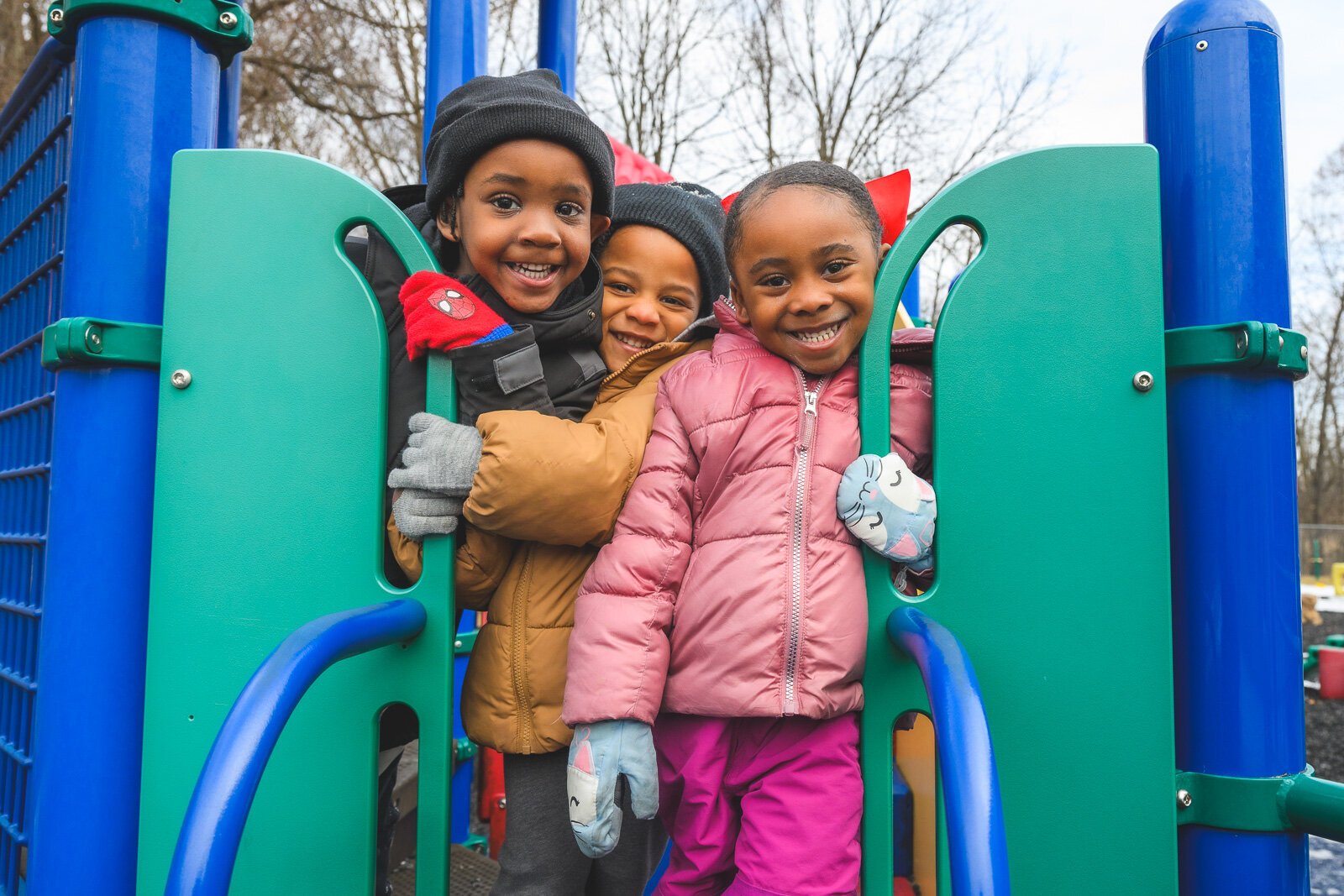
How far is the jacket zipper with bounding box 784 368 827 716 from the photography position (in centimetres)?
128

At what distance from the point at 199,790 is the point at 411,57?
8.48 m

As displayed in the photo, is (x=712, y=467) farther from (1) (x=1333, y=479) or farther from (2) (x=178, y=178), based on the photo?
(1) (x=1333, y=479)

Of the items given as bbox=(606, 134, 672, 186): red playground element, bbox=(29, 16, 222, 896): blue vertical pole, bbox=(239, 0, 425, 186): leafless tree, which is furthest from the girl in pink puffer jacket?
bbox=(239, 0, 425, 186): leafless tree

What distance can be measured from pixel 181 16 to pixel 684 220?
2.89ft

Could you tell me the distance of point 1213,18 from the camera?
1.35m

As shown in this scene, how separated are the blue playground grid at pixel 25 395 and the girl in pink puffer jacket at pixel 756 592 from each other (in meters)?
1.03

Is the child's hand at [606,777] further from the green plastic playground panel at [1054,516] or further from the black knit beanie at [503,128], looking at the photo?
the black knit beanie at [503,128]

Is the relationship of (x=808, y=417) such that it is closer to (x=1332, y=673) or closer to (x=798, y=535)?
(x=798, y=535)

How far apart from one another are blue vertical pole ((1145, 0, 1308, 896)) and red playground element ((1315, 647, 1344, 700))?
5859mm

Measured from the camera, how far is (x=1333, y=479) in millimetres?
22891

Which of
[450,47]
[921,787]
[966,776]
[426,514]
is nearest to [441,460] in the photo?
[426,514]

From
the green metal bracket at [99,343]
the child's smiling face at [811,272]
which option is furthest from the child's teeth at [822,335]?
the green metal bracket at [99,343]

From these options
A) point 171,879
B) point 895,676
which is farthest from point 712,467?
point 171,879

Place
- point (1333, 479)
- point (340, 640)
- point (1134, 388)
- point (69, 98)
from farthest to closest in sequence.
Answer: point (1333, 479), point (69, 98), point (1134, 388), point (340, 640)
